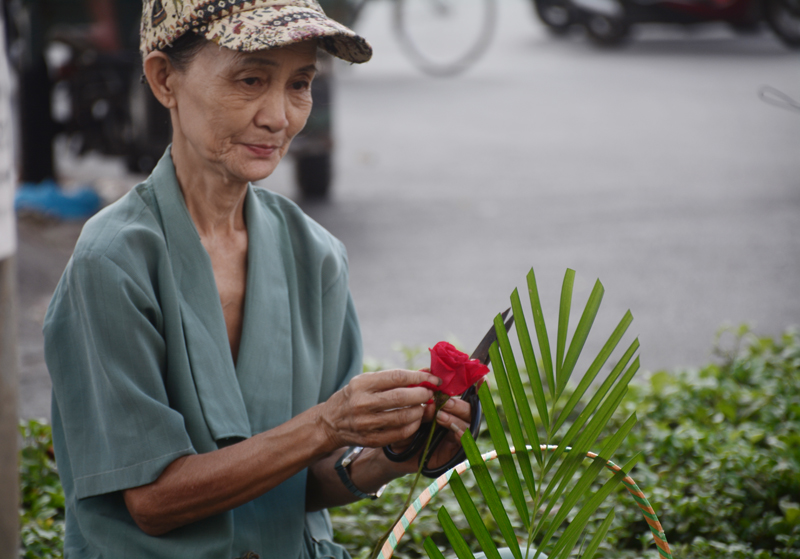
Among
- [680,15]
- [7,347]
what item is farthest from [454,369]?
[680,15]

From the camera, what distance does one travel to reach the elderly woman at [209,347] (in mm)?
1417

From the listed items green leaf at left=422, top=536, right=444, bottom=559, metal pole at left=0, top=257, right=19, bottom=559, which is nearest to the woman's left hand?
green leaf at left=422, top=536, right=444, bottom=559

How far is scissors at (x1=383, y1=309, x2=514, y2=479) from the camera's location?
1406 millimetres

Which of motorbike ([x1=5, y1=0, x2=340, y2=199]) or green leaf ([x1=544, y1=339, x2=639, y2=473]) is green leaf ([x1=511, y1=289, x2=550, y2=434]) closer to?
green leaf ([x1=544, y1=339, x2=639, y2=473])

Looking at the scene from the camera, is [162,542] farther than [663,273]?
No

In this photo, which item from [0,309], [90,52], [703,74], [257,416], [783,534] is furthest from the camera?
[703,74]

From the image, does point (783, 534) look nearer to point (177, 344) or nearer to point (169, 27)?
point (177, 344)

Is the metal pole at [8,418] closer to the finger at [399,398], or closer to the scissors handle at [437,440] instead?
the scissors handle at [437,440]

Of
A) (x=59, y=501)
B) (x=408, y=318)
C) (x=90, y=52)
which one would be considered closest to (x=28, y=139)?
(x=90, y=52)

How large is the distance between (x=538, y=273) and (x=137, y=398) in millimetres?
4208

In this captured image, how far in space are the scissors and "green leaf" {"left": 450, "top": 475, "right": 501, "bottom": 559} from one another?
0.57 feet

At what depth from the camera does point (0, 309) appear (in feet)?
6.88

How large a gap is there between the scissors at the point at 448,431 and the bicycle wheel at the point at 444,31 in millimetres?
10671

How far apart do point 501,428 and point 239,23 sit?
82cm
